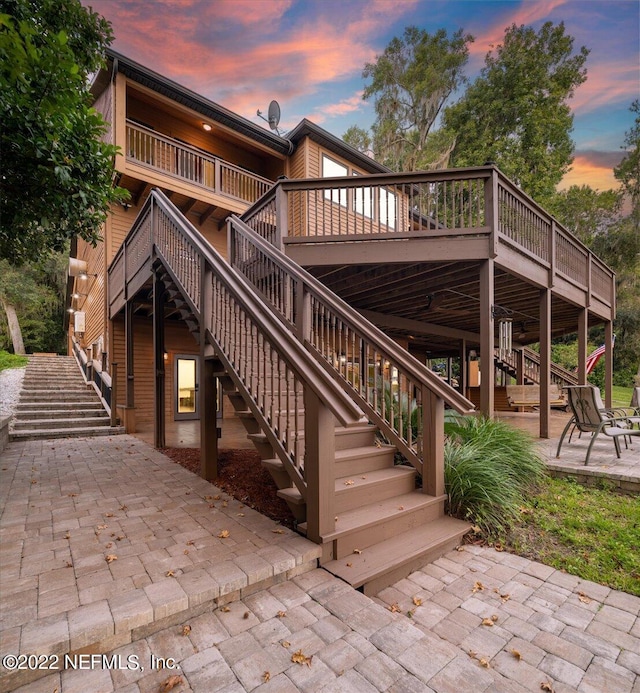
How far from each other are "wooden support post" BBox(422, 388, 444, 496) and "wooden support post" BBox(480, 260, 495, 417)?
6.75 feet

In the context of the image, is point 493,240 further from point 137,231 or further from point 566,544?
point 137,231

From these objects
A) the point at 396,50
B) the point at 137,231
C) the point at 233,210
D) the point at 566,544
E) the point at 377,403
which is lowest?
the point at 566,544

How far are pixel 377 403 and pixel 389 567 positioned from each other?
192 centimetres

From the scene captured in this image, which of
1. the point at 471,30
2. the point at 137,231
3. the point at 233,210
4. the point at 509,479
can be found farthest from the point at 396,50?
the point at 509,479

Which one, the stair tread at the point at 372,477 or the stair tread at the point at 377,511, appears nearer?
the stair tread at the point at 377,511

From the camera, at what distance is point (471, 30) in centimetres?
1827

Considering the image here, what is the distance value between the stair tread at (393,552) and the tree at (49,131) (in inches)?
157

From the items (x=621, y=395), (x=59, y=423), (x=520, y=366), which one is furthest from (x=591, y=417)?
(x=621, y=395)

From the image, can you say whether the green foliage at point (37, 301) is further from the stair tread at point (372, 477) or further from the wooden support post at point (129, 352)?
the stair tread at point (372, 477)

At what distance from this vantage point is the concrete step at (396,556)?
238 centimetres

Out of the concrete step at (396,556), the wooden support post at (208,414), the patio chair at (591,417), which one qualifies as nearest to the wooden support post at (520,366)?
the patio chair at (591,417)

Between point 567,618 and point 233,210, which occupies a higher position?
point 233,210

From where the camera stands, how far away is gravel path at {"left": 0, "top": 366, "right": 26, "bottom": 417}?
24.7 ft

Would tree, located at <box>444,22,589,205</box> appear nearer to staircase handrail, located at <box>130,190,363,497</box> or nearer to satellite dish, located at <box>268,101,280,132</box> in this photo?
satellite dish, located at <box>268,101,280,132</box>
